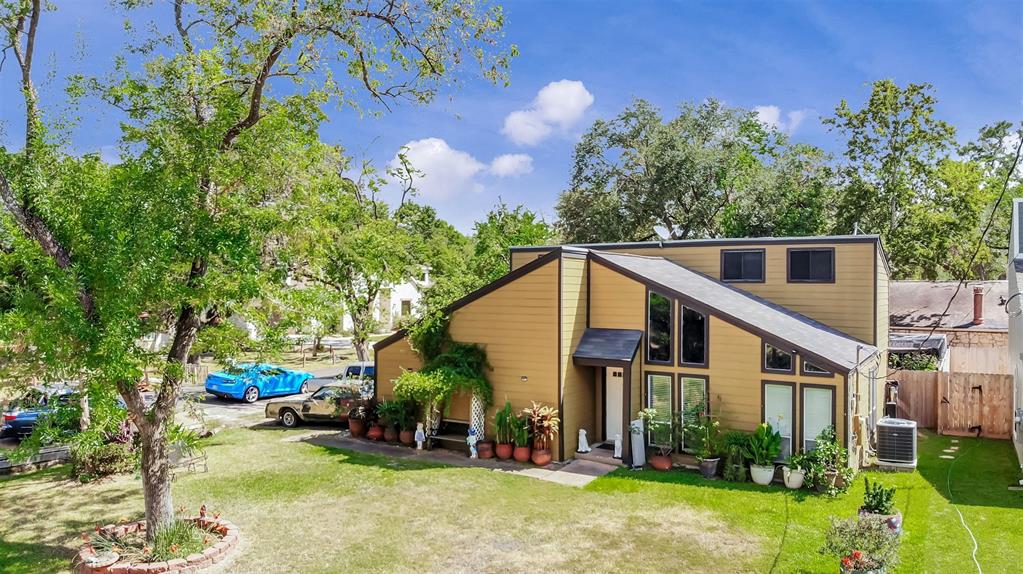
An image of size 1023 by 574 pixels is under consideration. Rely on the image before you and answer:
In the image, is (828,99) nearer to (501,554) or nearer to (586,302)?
(586,302)

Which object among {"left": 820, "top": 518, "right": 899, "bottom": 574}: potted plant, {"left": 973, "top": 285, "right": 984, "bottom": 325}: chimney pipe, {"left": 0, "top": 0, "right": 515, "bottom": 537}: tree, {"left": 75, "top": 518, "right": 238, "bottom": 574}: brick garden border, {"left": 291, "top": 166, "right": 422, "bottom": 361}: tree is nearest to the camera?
{"left": 820, "top": 518, "right": 899, "bottom": 574}: potted plant

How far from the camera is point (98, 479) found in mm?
13180

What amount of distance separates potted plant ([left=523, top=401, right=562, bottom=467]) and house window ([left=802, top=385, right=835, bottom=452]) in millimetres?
5051

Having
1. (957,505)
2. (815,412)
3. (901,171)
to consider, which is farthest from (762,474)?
(901,171)

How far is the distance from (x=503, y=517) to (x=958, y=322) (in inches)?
916

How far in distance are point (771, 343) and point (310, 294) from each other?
29.7 feet

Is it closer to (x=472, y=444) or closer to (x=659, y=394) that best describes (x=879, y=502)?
(x=659, y=394)

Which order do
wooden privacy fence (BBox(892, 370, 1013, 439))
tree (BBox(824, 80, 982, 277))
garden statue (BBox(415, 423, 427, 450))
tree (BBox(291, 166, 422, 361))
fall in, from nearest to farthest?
garden statue (BBox(415, 423, 427, 450))
wooden privacy fence (BBox(892, 370, 1013, 439))
tree (BBox(291, 166, 422, 361))
tree (BBox(824, 80, 982, 277))

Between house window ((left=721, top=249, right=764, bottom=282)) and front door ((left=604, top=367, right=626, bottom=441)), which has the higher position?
house window ((left=721, top=249, right=764, bottom=282))

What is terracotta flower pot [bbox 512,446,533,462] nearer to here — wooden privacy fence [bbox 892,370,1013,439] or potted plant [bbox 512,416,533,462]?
potted plant [bbox 512,416,533,462]

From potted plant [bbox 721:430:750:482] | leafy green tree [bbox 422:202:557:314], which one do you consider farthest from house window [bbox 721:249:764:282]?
leafy green tree [bbox 422:202:557:314]

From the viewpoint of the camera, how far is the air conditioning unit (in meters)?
13.7

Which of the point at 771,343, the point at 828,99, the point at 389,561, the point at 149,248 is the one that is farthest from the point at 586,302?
the point at 828,99

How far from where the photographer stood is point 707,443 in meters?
13.3
